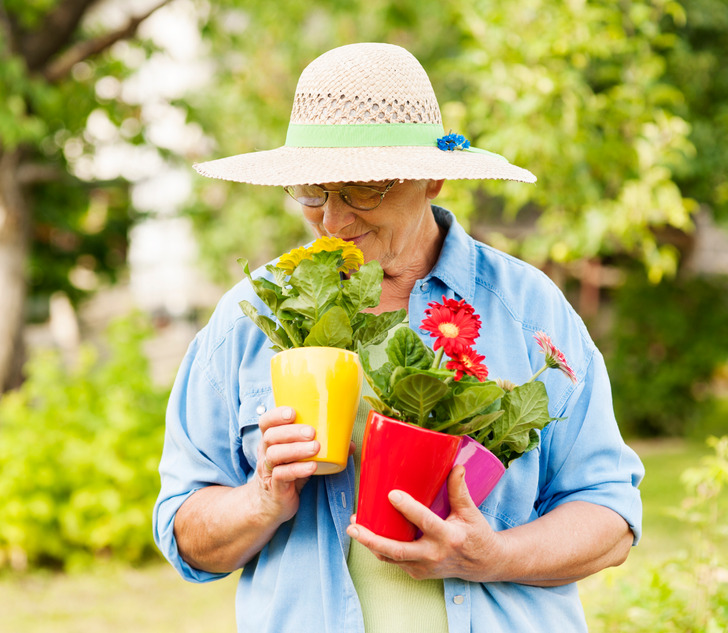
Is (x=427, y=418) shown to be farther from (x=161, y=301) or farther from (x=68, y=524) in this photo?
(x=161, y=301)

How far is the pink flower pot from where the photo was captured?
4.55 feet

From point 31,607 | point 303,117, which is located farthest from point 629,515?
point 31,607

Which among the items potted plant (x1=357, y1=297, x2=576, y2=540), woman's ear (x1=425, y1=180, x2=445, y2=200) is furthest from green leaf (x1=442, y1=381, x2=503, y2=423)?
woman's ear (x1=425, y1=180, x2=445, y2=200)

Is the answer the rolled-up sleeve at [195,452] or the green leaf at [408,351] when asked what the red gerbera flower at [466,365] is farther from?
the rolled-up sleeve at [195,452]

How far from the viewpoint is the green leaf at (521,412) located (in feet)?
4.55

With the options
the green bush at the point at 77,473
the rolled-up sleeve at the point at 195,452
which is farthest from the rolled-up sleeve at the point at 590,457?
the green bush at the point at 77,473

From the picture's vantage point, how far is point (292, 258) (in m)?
1.46

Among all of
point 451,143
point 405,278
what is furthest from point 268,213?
point 451,143

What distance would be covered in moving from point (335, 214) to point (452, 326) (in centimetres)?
40

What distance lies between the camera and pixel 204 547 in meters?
1.66

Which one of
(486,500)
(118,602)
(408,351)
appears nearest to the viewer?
(408,351)

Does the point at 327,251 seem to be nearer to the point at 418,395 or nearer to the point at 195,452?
the point at 418,395

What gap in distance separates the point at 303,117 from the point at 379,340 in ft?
1.57

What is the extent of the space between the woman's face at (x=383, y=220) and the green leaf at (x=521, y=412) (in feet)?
1.47
